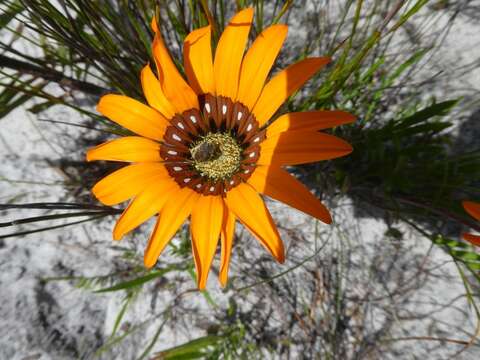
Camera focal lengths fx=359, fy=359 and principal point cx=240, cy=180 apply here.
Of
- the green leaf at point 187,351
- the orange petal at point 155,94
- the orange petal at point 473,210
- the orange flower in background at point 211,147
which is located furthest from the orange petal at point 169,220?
the orange petal at point 473,210

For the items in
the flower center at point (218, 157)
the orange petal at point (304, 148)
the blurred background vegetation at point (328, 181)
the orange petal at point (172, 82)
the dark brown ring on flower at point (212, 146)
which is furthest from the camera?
the blurred background vegetation at point (328, 181)

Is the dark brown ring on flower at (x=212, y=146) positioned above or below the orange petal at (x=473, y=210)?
above

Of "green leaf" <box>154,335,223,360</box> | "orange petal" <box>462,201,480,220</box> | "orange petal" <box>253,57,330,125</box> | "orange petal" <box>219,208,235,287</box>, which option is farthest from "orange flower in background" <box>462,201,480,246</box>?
"green leaf" <box>154,335,223,360</box>

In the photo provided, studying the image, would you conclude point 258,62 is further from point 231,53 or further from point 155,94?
point 155,94

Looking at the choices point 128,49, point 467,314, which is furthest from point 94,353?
point 467,314

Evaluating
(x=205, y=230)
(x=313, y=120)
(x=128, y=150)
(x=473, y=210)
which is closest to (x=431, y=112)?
(x=473, y=210)

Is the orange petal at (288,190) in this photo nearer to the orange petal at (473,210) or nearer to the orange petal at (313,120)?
the orange petal at (313,120)
